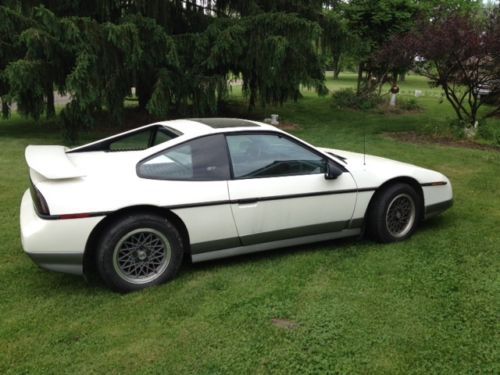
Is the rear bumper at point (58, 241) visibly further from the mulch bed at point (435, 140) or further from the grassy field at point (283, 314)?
the mulch bed at point (435, 140)

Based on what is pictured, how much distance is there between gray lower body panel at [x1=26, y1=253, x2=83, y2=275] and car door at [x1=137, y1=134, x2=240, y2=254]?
0.68m

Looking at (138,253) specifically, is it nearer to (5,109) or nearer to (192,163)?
(192,163)

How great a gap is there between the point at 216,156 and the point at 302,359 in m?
1.81

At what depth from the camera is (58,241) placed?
11.2 feet

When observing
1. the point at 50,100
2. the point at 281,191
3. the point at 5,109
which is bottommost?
the point at 281,191

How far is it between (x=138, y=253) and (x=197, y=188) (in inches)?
26.8

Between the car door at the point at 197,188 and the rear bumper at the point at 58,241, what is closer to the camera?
the rear bumper at the point at 58,241

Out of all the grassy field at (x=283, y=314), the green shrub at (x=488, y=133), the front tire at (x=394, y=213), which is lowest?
the grassy field at (x=283, y=314)

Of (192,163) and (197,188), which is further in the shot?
(192,163)

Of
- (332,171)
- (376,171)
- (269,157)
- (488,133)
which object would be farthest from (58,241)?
(488,133)

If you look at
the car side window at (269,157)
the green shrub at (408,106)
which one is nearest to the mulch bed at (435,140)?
the green shrub at (408,106)

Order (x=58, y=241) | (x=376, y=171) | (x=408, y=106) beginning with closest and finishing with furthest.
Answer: (x=58, y=241), (x=376, y=171), (x=408, y=106)

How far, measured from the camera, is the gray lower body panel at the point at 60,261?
3.44 metres

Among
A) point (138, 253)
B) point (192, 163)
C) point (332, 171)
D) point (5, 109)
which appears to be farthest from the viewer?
point (5, 109)
